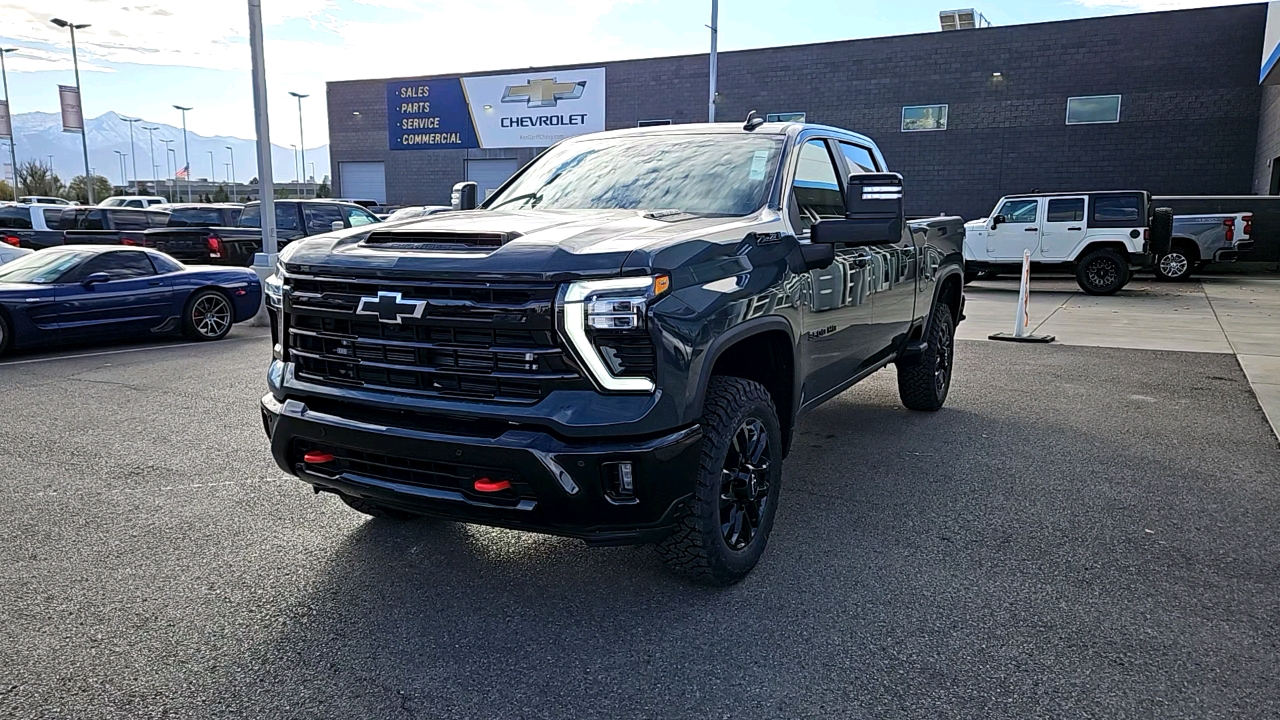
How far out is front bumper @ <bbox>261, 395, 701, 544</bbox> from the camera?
2984 mm

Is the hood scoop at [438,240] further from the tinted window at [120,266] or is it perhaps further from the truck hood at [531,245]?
the tinted window at [120,266]

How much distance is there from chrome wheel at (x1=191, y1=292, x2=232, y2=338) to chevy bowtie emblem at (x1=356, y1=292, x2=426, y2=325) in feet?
28.1

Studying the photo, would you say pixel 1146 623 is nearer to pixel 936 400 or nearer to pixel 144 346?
pixel 936 400

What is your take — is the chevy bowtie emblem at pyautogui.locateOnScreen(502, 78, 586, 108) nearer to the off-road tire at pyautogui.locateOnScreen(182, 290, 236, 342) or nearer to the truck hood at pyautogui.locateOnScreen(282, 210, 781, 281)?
the off-road tire at pyautogui.locateOnScreen(182, 290, 236, 342)

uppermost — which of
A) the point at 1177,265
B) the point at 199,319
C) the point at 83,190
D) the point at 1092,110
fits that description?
the point at 1092,110

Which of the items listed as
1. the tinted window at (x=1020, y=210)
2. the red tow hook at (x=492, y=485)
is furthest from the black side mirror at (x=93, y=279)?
the tinted window at (x=1020, y=210)

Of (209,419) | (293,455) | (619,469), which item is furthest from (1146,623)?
(209,419)

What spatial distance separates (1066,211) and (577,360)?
55.8ft

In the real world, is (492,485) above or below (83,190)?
below

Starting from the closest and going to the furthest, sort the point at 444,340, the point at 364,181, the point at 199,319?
the point at 444,340
the point at 199,319
the point at 364,181

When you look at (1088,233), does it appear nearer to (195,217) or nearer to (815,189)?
(815,189)

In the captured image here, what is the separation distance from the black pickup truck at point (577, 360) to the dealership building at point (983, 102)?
1838 centimetres

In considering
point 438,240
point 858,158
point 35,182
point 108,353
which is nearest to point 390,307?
point 438,240

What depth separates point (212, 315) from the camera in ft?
35.7
